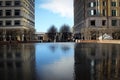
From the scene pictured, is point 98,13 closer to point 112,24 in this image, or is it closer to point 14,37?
point 112,24

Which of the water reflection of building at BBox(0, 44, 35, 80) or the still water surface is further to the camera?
the water reflection of building at BBox(0, 44, 35, 80)

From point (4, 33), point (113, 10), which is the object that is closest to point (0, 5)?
point (4, 33)

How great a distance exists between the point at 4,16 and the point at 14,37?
9890mm

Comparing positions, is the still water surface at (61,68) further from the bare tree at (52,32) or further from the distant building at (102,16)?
the bare tree at (52,32)

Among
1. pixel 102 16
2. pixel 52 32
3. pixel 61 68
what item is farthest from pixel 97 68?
pixel 52 32

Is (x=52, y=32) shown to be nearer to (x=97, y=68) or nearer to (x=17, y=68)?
(x=17, y=68)

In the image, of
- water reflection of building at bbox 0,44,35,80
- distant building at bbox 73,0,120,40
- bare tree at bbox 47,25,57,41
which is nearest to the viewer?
water reflection of building at bbox 0,44,35,80

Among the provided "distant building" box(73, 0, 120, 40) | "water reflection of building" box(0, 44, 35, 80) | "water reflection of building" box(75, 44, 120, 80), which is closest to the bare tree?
"distant building" box(73, 0, 120, 40)

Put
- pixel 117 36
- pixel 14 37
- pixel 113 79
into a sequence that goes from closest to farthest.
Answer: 1. pixel 113 79
2. pixel 117 36
3. pixel 14 37

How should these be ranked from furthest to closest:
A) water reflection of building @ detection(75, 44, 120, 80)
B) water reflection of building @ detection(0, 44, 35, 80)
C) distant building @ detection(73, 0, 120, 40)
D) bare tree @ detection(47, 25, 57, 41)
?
Result: bare tree @ detection(47, 25, 57, 41), distant building @ detection(73, 0, 120, 40), water reflection of building @ detection(0, 44, 35, 80), water reflection of building @ detection(75, 44, 120, 80)

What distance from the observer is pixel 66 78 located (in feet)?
35.9

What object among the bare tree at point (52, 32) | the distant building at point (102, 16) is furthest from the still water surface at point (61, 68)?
the bare tree at point (52, 32)

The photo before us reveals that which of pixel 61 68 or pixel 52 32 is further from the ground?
pixel 52 32

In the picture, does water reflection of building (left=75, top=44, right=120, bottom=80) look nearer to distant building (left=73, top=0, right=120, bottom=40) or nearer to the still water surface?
the still water surface
